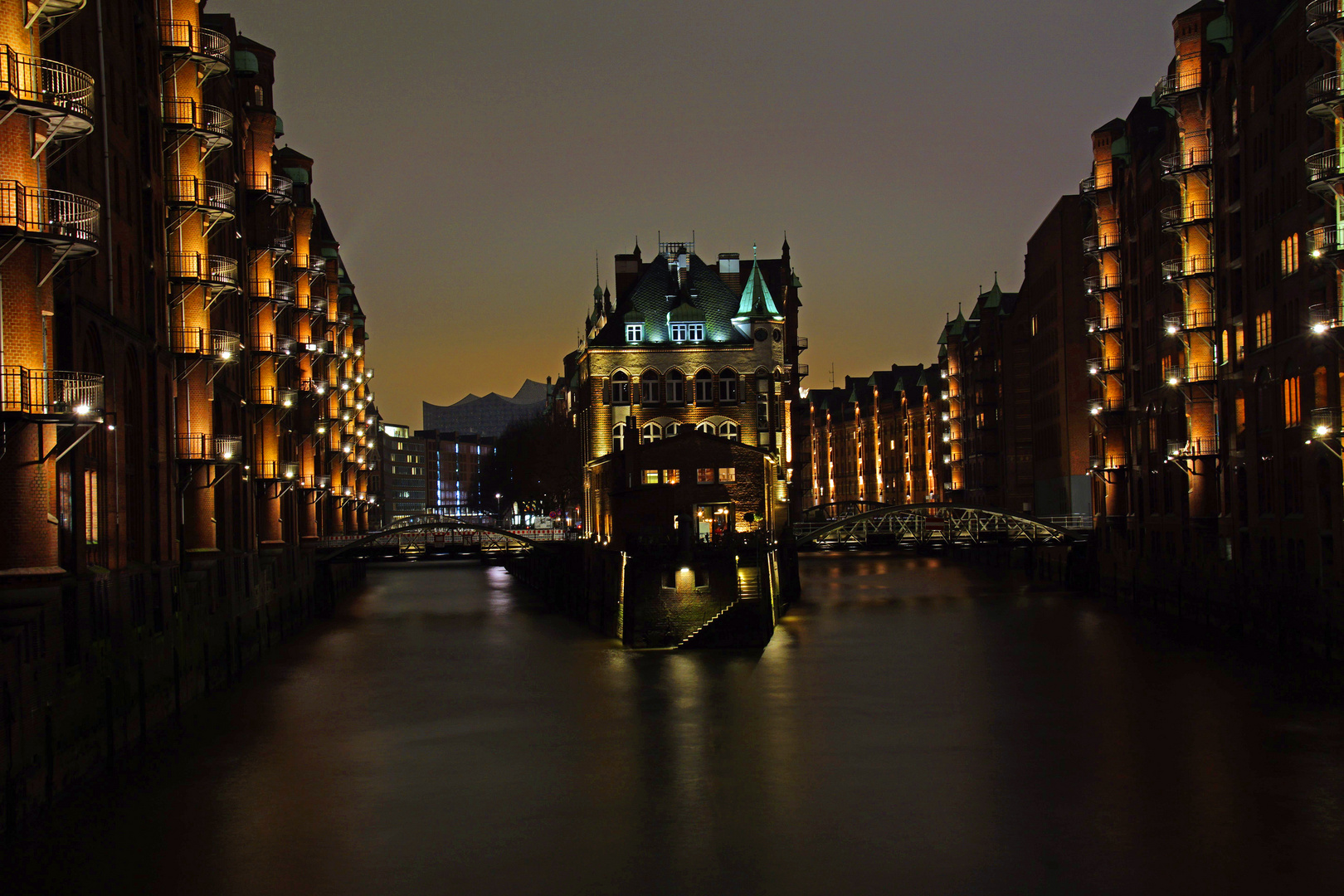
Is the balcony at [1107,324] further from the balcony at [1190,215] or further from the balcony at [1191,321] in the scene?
the balcony at [1190,215]

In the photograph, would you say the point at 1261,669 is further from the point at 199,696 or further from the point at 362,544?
the point at 362,544

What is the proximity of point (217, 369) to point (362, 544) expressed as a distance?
101 ft

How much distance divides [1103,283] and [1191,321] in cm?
1524

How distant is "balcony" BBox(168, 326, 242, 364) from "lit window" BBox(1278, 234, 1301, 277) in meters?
34.8

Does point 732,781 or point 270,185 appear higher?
point 270,185

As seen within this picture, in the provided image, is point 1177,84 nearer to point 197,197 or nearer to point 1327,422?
point 1327,422

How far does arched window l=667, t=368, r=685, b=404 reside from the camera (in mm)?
79000

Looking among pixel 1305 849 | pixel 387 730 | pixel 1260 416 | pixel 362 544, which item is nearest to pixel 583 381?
pixel 362 544

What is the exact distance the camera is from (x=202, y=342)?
4628 cm

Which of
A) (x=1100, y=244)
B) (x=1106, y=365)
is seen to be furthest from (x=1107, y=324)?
(x=1100, y=244)

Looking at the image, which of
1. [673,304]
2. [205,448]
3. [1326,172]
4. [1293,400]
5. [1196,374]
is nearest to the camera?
Result: [1326,172]

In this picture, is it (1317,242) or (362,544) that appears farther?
(362,544)

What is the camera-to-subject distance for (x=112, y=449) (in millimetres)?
37188

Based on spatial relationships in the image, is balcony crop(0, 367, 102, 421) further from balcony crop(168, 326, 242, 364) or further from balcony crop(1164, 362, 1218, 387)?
balcony crop(1164, 362, 1218, 387)
